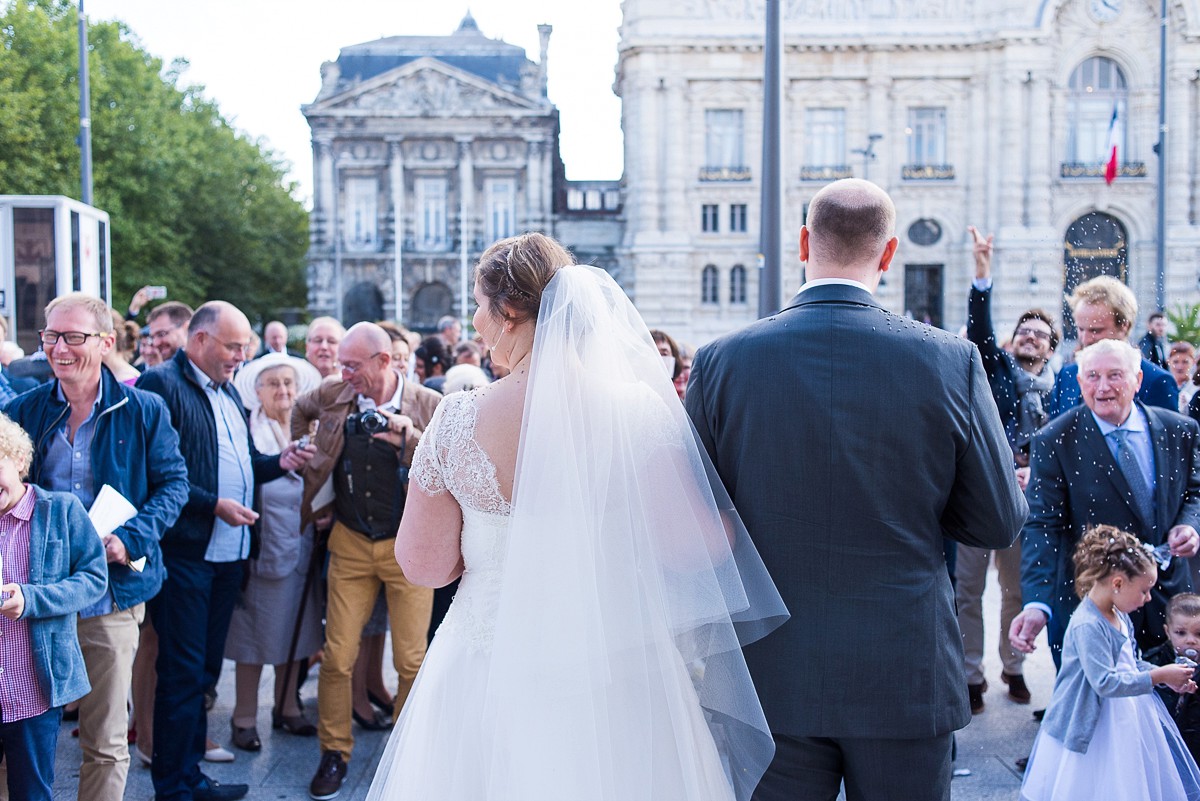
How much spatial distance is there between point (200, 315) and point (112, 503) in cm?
132

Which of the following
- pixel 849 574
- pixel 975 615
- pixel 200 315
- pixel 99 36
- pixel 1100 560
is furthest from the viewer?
pixel 99 36

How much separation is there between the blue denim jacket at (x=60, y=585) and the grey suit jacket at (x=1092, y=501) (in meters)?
3.86

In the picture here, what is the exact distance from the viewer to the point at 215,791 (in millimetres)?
5109

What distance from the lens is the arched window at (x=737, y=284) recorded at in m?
42.5

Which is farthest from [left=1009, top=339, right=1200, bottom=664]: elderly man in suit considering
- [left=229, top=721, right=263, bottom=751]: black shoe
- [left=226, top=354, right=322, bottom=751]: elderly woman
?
[left=229, top=721, right=263, bottom=751]: black shoe

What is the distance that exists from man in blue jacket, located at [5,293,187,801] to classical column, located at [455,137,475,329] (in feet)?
130

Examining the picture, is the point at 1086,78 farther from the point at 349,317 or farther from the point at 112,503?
the point at 112,503

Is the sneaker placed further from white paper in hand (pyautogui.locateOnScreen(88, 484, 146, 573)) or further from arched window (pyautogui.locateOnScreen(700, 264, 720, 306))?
arched window (pyautogui.locateOnScreen(700, 264, 720, 306))

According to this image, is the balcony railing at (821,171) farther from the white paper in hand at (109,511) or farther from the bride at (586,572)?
the bride at (586,572)

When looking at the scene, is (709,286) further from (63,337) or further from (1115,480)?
(63,337)

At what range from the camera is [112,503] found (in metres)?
4.36

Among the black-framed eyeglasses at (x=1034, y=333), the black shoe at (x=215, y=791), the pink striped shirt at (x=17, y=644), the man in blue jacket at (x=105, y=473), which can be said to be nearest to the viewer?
the pink striped shirt at (x=17, y=644)

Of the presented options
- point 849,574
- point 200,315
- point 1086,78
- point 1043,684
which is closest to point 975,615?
point 1043,684

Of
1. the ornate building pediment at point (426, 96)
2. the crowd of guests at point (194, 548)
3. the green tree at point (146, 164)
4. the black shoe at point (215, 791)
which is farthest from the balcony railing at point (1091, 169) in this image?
the black shoe at point (215, 791)
